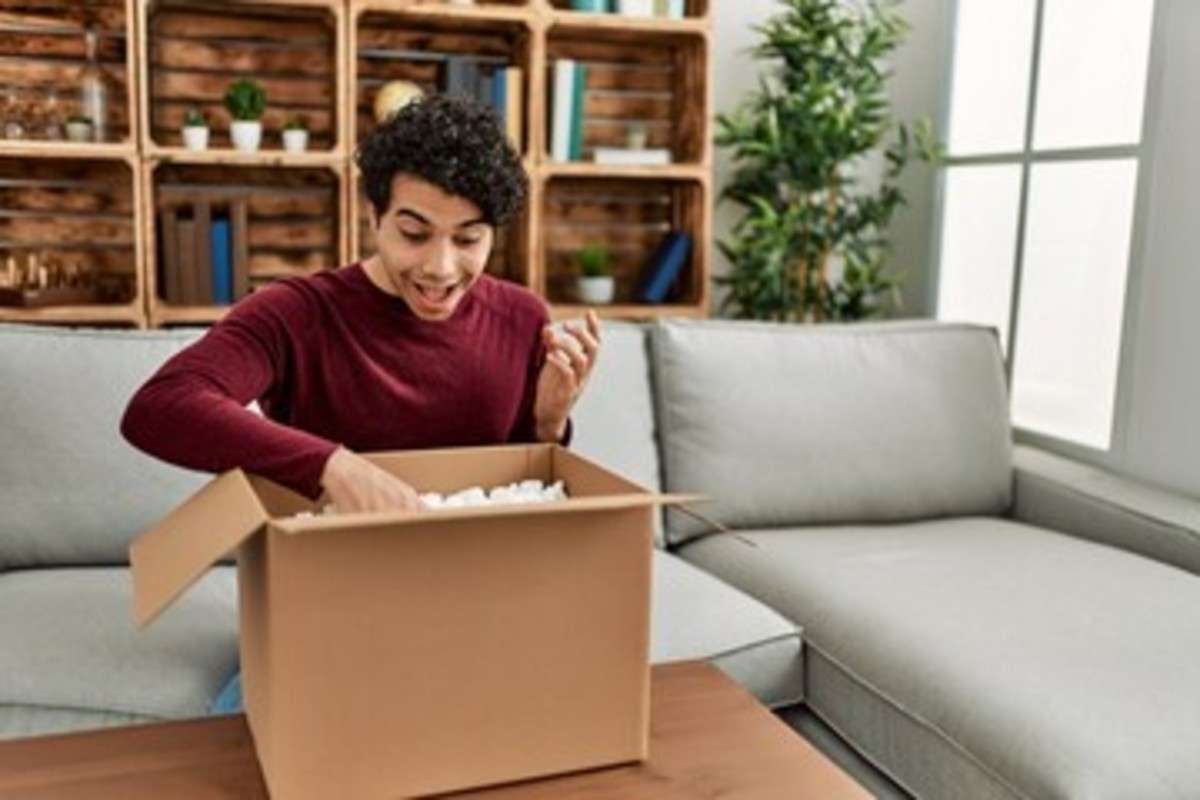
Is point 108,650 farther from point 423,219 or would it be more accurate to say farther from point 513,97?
point 513,97

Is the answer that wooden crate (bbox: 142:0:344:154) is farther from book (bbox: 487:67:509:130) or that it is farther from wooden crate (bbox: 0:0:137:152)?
book (bbox: 487:67:509:130)

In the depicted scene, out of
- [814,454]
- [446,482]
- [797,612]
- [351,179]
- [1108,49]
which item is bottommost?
[797,612]

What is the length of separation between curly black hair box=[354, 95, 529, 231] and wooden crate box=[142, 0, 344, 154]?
150 cm

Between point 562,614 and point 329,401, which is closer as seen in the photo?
point 562,614

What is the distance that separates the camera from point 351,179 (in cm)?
272

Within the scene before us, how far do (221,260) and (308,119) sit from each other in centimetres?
46

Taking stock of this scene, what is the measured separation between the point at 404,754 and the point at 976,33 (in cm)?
277

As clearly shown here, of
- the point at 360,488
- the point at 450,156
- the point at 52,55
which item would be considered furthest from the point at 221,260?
the point at 360,488

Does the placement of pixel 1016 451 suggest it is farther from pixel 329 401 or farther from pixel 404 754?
pixel 404 754

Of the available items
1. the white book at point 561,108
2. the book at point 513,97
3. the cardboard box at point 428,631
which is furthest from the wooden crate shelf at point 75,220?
the cardboard box at point 428,631

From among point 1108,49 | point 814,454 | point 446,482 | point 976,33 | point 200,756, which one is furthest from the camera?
point 976,33

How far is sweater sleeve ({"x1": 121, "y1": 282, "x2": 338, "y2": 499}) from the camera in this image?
3.61ft

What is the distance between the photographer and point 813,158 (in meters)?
2.93

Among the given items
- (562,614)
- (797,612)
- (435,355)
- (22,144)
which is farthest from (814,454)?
(22,144)
